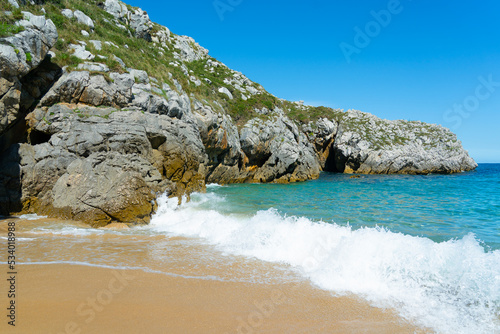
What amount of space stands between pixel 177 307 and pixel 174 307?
0.17 ft

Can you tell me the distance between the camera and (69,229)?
32.4 feet

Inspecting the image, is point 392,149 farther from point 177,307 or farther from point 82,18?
point 177,307

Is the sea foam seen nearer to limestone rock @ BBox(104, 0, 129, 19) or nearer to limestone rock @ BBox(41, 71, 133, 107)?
limestone rock @ BBox(41, 71, 133, 107)

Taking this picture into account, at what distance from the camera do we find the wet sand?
4.11m

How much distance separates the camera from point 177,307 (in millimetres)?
4684

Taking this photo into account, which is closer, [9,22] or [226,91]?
[9,22]

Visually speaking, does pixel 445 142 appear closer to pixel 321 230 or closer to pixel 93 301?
pixel 321 230

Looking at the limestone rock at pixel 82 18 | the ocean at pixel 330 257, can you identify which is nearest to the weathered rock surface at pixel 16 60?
the ocean at pixel 330 257

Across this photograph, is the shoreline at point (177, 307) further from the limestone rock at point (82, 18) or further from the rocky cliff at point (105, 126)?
the limestone rock at point (82, 18)

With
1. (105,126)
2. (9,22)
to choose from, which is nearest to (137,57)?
(9,22)

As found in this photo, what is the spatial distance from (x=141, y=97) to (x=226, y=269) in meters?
16.0

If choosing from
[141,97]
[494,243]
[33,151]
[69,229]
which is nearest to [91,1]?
[141,97]

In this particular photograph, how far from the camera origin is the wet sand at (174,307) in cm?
411

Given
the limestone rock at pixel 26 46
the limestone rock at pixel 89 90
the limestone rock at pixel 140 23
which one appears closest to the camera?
the limestone rock at pixel 26 46
